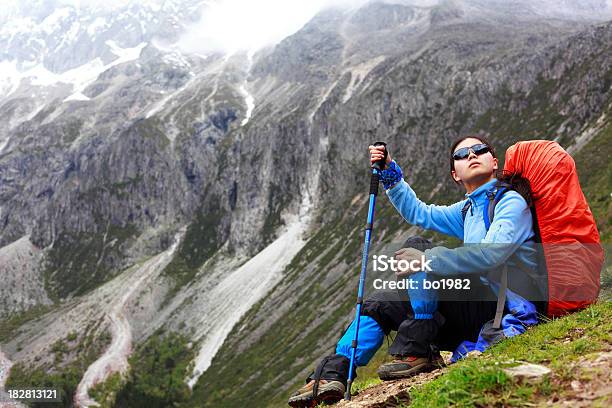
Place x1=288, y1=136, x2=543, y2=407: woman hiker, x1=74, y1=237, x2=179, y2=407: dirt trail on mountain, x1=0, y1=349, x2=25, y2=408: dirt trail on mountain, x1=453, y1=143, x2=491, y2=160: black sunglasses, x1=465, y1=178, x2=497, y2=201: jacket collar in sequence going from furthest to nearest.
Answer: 1. x1=74, y1=237, x2=179, y2=407: dirt trail on mountain
2. x1=0, y1=349, x2=25, y2=408: dirt trail on mountain
3. x1=453, y1=143, x2=491, y2=160: black sunglasses
4. x1=465, y1=178, x2=497, y2=201: jacket collar
5. x1=288, y1=136, x2=543, y2=407: woman hiker

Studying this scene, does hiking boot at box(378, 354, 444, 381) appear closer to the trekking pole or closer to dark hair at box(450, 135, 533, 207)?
the trekking pole

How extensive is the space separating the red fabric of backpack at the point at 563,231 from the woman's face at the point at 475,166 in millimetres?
641

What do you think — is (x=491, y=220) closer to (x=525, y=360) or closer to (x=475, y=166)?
(x=475, y=166)

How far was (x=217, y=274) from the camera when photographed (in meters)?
196

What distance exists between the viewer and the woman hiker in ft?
25.7

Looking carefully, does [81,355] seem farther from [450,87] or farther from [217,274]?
[450,87]

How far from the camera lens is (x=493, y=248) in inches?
302

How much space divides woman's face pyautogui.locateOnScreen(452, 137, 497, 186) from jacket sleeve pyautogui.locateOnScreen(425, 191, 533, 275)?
35.5 inches

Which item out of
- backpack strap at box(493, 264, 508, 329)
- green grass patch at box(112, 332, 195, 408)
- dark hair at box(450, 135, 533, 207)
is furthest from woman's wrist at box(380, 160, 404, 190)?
green grass patch at box(112, 332, 195, 408)

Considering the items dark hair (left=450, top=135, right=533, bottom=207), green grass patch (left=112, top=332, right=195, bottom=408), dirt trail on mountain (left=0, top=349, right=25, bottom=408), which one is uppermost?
dark hair (left=450, top=135, right=533, bottom=207)

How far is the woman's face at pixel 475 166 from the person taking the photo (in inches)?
344

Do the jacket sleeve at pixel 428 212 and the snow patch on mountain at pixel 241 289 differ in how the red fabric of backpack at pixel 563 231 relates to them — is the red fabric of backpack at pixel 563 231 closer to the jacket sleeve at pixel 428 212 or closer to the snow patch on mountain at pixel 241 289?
the jacket sleeve at pixel 428 212

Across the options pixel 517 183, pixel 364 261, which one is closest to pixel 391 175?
pixel 364 261

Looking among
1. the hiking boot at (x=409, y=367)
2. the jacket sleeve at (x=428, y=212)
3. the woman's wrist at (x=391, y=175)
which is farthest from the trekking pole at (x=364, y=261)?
the hiking boot at (x=409, y=367)
